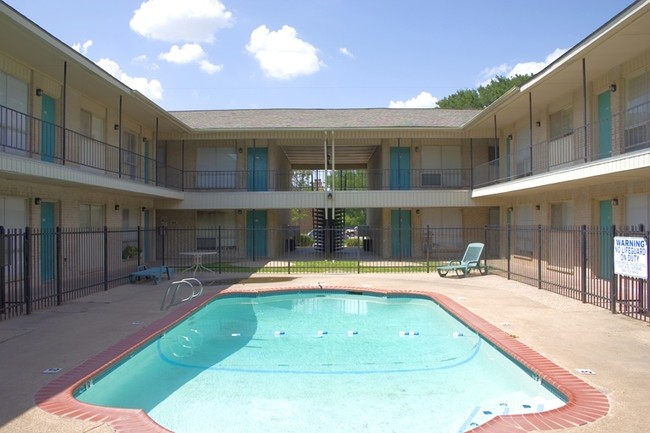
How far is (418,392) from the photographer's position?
649 cm

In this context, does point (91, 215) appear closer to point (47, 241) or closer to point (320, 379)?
point (47, 241)

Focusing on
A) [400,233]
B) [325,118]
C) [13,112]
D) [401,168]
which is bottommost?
[400,233]

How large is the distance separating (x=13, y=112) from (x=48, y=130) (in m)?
1.71

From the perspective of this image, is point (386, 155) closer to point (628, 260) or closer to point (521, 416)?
point (628, 260)

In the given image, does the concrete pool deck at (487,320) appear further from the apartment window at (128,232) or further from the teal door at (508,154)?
the teal door at (508,154)

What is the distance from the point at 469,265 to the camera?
1670 cm

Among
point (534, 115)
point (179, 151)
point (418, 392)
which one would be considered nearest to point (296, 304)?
point (418, 392)

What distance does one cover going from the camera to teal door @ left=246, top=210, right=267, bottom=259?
23922mm

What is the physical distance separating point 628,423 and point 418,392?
260cm

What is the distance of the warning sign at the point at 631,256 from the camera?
28.8ft

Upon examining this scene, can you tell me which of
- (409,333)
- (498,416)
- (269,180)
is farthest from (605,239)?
(269,180)

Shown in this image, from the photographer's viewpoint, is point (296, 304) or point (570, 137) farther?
point (570, 137)

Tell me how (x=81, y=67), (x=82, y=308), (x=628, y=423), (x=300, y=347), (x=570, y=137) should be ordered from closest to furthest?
(x=628, y=423) → (x=300, y=347) → (x=82, y=308) → (x=81, y=67) → (x=570, y=137)

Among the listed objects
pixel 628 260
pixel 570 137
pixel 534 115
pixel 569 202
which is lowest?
pixel 628 260
